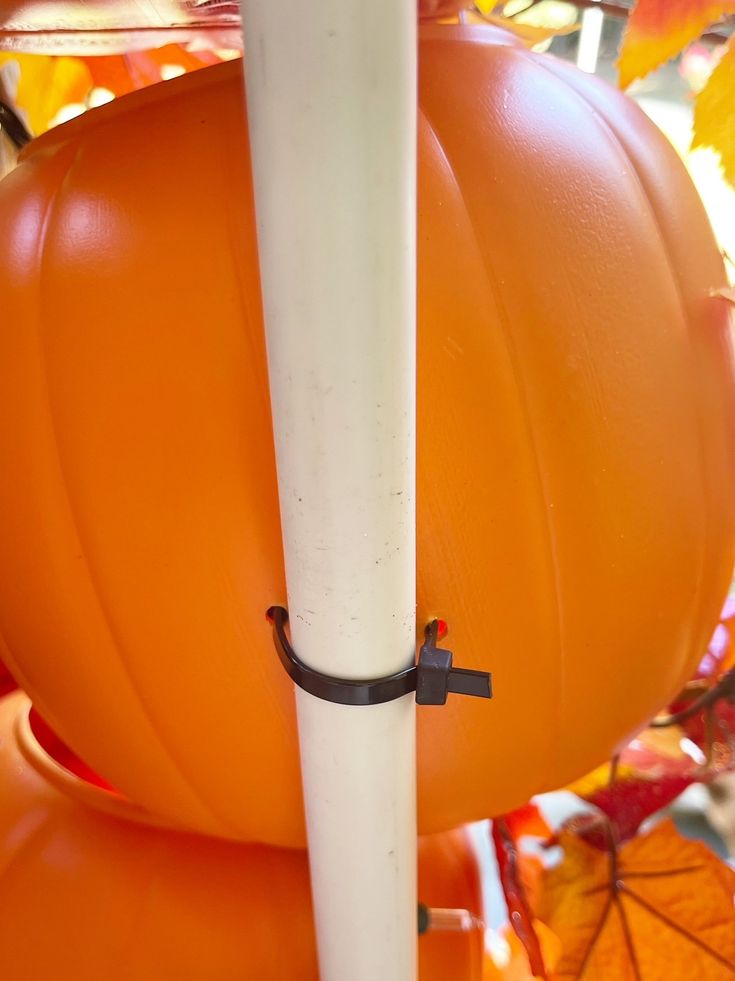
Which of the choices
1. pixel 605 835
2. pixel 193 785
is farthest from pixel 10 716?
pixel 605 835

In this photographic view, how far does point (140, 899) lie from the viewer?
2.06 ft

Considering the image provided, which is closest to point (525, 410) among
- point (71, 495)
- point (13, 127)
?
point (71, 495)

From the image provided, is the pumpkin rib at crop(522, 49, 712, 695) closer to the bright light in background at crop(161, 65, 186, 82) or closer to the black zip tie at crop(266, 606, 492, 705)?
the black zip tie at crop(266, 606, 492, 705)

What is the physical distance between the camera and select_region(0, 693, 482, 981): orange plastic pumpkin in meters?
0.60

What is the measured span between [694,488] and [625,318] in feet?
0.37

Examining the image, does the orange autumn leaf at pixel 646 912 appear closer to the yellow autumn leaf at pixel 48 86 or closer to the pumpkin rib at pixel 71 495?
the pumpkin rib at pixel 71 495

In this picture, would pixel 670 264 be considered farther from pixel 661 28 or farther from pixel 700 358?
A: pixel 661 28

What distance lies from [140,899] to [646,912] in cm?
40

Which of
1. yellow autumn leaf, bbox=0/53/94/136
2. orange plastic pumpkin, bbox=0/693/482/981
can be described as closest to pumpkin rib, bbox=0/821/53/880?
orange plastic pumpkin, bbox=0/693/482/981

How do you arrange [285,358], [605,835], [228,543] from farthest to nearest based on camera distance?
[605,835] → [228,543] → [285,358]

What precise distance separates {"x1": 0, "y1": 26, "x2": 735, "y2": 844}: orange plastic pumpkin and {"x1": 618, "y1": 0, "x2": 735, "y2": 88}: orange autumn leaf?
6cm

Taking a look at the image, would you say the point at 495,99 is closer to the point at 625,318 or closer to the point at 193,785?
the point at 625,318

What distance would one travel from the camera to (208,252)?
448 millimetres

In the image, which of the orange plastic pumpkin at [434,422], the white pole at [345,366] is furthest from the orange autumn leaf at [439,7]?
the white pole at [345,366]
